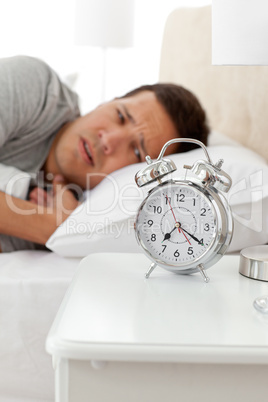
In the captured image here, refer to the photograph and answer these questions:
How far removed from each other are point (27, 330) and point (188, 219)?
1.60 feet

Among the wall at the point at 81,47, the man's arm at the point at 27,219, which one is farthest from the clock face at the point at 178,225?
the wall at the point at 81,47

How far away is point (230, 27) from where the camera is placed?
975mm

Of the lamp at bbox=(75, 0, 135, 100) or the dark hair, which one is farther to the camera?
the lamp at bbox=(75, 0, 135, 100)

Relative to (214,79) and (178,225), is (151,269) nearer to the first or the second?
(178,225)

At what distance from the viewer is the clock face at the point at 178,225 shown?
96 centimetres

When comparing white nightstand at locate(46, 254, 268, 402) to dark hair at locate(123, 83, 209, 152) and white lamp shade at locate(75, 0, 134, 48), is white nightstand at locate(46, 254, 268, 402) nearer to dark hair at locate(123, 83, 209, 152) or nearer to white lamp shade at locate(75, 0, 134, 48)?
dark hair at locate(123, 83, 209, 152)

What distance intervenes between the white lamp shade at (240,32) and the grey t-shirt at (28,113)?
0.72 meters

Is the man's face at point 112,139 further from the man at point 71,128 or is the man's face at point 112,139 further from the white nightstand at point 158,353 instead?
the white nightstand at point 158,353

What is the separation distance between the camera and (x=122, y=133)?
1621 millimetres

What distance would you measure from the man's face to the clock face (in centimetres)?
66

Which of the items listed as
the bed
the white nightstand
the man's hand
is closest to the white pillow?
the bed

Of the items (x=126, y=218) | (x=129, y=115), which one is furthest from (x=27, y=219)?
(x=129, y=115)

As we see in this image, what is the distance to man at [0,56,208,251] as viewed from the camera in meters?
1.56

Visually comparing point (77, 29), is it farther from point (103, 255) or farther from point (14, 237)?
point (103, 255)
